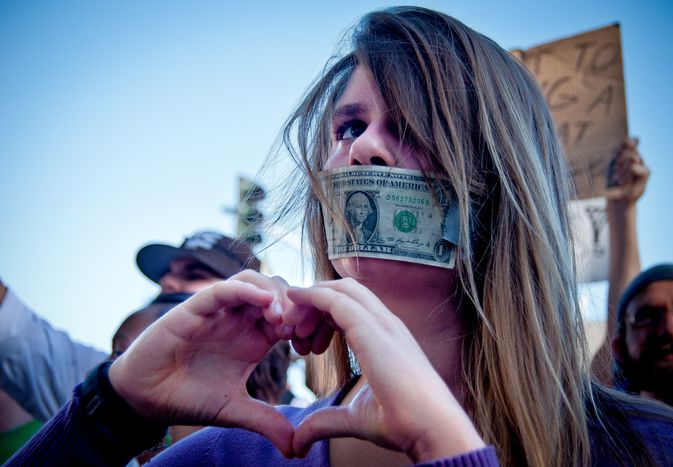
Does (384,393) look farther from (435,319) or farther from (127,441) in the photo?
(127,441)

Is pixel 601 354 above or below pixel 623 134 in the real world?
below

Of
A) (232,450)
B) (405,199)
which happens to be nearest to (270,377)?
(232,450)

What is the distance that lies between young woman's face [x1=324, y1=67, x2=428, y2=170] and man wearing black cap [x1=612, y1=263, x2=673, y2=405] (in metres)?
2.07

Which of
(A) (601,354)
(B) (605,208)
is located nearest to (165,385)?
(A) (601,354)

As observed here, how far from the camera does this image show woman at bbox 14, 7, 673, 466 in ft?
4.09

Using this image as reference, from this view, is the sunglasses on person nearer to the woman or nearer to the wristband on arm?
the woman

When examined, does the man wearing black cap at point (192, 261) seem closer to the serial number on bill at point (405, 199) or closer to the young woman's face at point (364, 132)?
the young woman's face at point (364, 132)

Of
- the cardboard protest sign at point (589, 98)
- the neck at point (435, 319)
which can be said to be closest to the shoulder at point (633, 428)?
the neck at point (435, 319)

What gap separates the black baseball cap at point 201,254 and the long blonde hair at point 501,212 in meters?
1.88

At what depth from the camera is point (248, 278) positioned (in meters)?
1.42

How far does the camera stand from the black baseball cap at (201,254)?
146 inches

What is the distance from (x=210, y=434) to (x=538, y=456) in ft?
3.38

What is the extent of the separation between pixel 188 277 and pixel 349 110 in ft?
7.52

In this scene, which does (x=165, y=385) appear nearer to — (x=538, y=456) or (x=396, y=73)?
(x=538, y=456)
